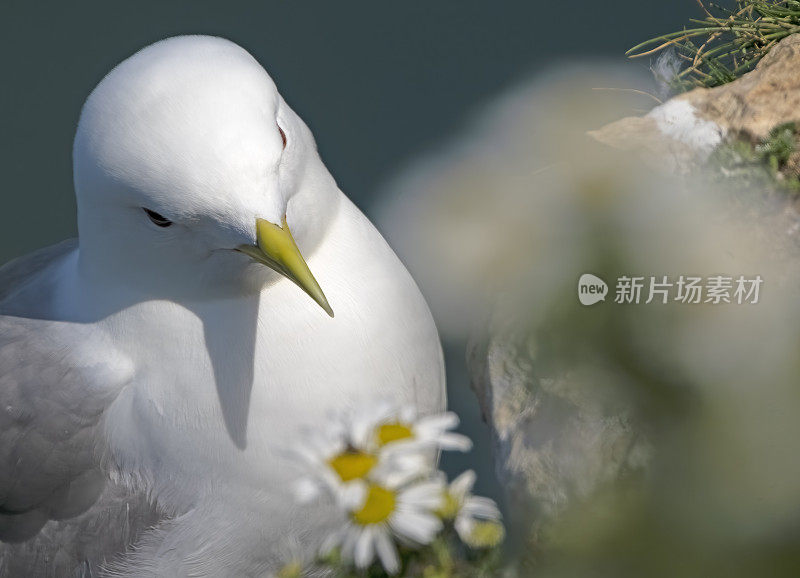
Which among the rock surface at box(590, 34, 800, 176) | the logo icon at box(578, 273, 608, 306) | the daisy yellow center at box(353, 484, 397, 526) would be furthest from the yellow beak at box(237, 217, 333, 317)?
the rock surface at box(590, 34, 800, 176)

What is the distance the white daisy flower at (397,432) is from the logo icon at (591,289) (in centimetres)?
20

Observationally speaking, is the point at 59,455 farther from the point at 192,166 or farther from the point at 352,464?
the point at 352,464

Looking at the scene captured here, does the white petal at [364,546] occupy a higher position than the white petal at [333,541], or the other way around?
the white petal at [364,546]

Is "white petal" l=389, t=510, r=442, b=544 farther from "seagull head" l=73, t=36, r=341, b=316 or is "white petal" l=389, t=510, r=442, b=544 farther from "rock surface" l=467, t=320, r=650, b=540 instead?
"seagull head" l=73, t=36, r=341, b=316

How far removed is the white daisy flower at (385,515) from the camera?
2.35ft

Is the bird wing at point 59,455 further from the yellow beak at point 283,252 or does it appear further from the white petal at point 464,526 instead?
the white petal at point 464,526

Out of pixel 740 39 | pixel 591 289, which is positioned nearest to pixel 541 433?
pixel 591 289

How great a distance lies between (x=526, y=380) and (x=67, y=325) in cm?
67

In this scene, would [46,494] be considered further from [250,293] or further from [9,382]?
[250,293]

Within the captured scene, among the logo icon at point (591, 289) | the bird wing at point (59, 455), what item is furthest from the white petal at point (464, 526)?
the bird wing at point (59, 455)

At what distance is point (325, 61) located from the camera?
2.96m

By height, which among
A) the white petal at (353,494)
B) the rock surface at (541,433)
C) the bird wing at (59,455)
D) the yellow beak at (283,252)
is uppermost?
the yellow beak at (283,252)

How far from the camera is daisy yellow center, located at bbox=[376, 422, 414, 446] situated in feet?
2.55

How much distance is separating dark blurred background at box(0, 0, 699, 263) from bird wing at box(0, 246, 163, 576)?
145 centimetres
